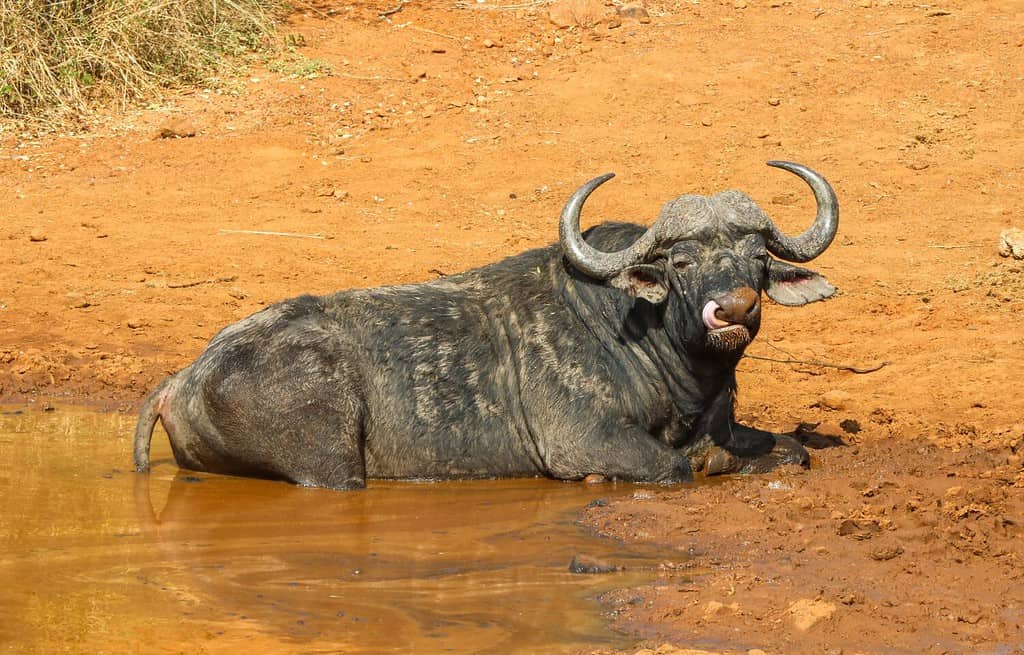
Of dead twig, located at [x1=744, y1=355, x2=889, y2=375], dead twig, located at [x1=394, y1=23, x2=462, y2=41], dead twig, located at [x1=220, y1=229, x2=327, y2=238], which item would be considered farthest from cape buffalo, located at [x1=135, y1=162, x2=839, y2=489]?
dead twig, located at [x1=394, y1=23, x2=462, y2=41]

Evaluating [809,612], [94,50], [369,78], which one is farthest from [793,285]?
[94,50]

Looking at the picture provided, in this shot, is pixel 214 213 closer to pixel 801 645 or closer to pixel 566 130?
pixel 566 130

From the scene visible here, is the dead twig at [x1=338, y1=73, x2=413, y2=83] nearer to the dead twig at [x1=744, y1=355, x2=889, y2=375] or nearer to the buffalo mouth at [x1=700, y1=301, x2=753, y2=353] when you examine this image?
the dead twig at [x1=744, y1=355, x2=889, y2=375]

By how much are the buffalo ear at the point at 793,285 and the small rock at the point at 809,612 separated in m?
3.16

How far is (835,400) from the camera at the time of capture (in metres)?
11.1

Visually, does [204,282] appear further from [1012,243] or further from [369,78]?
[1012,243]

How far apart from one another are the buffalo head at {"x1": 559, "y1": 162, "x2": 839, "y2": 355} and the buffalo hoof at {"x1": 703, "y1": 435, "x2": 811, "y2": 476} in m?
0.84

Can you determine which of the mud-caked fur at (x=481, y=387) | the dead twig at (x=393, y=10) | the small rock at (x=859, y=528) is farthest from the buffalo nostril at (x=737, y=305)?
the dead twig at (x=393, y=10)

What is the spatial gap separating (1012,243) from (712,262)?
567 cm

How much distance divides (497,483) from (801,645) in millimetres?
3636

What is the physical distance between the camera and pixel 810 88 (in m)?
17.8

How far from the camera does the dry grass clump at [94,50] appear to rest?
57.7ft

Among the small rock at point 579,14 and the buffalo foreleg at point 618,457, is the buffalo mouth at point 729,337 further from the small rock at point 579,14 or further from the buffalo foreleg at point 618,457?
the small rock at point 579,14

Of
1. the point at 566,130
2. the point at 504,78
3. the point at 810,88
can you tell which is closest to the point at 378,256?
the point at 566,130
